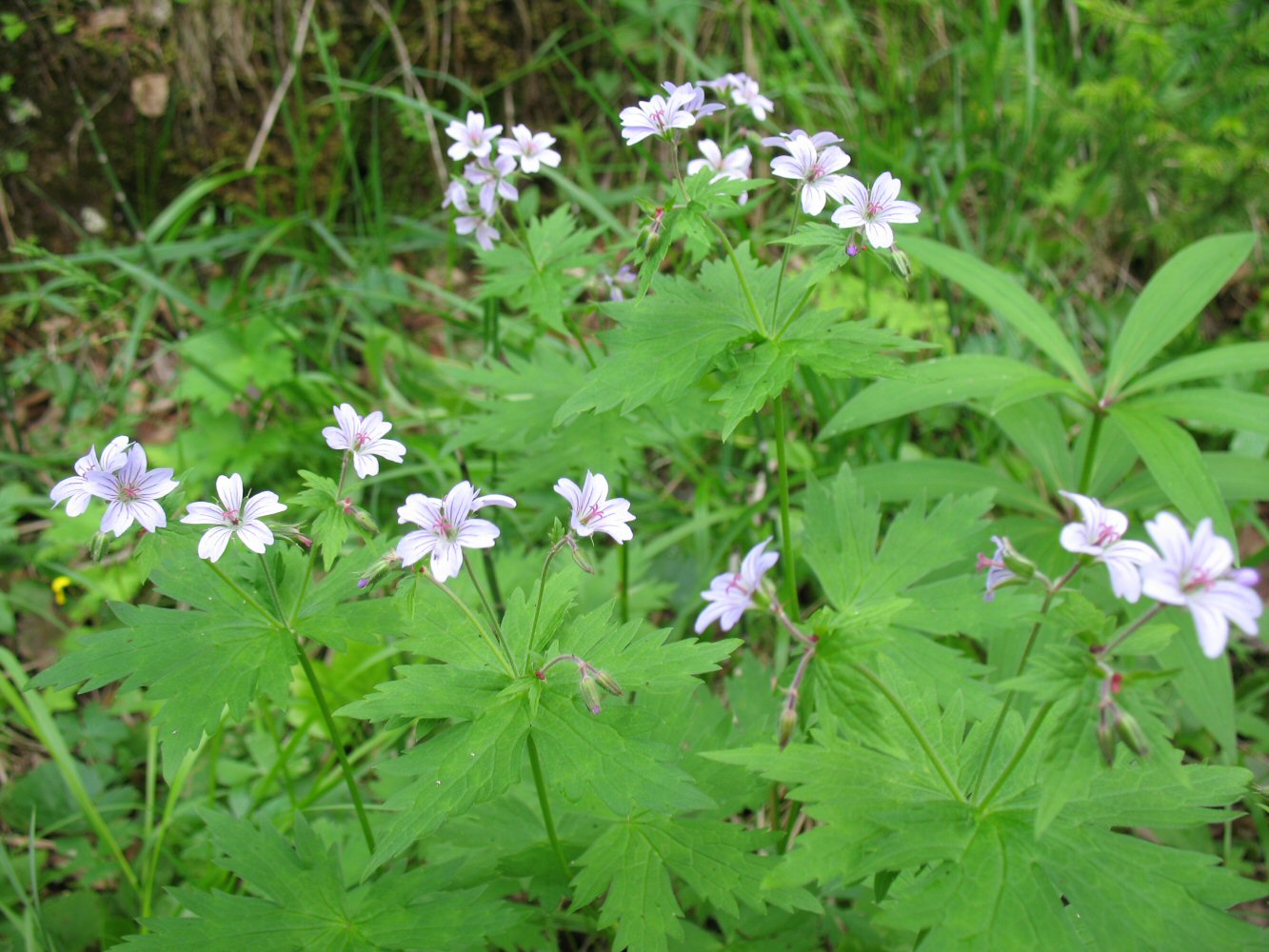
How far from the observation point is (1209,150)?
3.80 meters

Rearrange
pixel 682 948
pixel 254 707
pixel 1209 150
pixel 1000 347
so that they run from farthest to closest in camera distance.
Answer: pixel 1000 347, pixel 1209 150, pixel 254 707, pixel 682 948

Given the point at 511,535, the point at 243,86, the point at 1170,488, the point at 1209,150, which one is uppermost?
the point at 243,86

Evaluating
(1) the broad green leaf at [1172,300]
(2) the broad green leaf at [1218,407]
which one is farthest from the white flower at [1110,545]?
(1) the broad green leaf at [1172,300]

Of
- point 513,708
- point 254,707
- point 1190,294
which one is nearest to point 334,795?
point 254,707

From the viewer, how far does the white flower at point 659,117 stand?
79.7 inches

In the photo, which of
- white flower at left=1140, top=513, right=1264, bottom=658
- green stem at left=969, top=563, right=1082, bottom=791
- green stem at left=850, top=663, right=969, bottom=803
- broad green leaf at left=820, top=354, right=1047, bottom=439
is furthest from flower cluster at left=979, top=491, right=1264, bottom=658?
broad green leaf at left=820, top=354, right=1047, bottom=439

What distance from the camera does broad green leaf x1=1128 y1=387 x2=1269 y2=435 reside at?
272 cm

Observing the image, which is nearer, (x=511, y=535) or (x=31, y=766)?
(x=31, y=766)

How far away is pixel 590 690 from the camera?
1.68 meters

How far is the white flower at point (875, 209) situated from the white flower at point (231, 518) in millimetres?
1296

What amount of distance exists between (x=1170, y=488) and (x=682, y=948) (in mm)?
1819

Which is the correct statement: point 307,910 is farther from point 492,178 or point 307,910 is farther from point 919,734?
point 492,178

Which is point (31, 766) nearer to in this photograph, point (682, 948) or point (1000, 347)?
point (682, 948)

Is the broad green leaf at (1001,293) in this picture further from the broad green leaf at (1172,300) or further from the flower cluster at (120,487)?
the flower cluster at (120,487)
